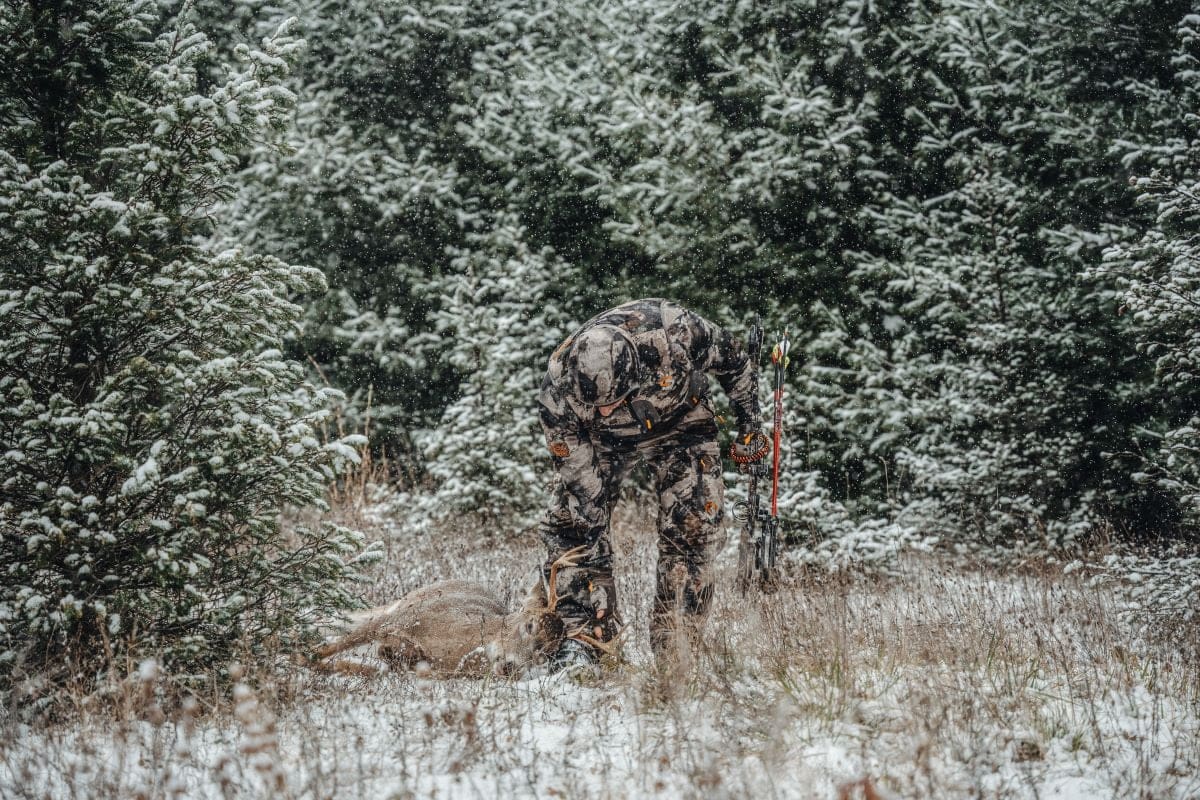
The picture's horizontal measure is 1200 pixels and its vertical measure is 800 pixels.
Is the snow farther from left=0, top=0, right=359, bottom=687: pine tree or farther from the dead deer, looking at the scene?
left=0, top=0, right=359, bottom=687: pine tree

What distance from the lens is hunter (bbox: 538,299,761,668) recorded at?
13.3 ft

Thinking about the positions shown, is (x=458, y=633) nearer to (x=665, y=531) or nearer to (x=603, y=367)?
(x=665, y=531)

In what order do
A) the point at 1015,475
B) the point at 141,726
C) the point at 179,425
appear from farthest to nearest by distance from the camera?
the point at 1015,475 → the point at 179,425 → the point at 141,726

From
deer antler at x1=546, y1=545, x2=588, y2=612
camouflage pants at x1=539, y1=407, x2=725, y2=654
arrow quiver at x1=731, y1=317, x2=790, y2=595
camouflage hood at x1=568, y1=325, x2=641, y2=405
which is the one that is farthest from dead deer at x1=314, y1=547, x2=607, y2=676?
arrow quiver at x1=731, y1=317, x2=790, y2=595

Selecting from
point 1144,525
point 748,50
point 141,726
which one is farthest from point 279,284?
point 1144,525

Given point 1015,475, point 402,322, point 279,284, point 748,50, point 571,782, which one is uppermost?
point 748,50

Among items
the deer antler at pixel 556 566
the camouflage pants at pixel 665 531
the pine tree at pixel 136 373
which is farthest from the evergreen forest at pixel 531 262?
the camouflage pants at pixel 665 531

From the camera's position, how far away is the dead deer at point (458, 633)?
13.5ft

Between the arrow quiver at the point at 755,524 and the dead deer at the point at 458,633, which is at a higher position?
the arrow quiver at the point at 755,524

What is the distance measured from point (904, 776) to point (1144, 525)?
5943 mm

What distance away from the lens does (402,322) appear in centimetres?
1070

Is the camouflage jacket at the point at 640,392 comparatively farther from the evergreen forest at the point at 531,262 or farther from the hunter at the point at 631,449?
the evergreen forest at the point at 531,262

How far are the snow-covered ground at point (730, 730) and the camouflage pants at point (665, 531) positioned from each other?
0.28 m

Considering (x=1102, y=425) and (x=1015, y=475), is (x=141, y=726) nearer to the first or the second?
(x=1015, y=475)
